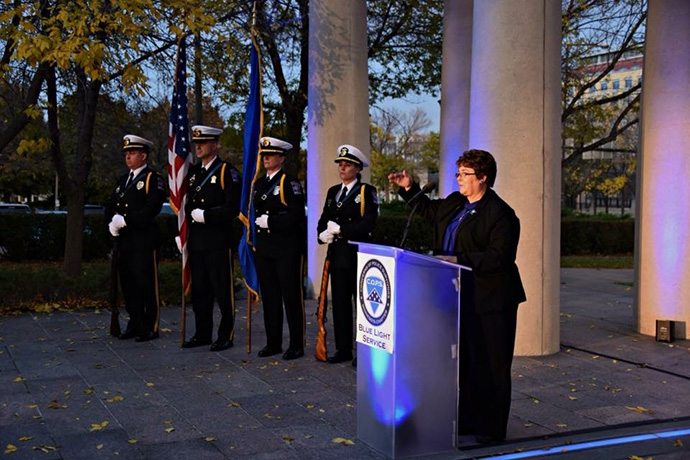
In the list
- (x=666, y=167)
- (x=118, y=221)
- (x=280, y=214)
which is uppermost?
(x=666, y=167)

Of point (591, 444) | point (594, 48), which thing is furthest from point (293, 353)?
point (594, 48)

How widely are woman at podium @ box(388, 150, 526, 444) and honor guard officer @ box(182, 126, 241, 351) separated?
3540 mm

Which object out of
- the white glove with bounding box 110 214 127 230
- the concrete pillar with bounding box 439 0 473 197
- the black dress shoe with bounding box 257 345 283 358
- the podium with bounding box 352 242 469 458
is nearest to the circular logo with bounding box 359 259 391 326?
the podium with bounding box 352 242 469 458

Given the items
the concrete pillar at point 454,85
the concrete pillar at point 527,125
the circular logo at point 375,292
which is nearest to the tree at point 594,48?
the concrete pillar at point 454,85

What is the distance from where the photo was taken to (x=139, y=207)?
9.26 meters

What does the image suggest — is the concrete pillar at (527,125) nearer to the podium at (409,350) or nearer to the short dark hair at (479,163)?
the short dark hair at (479,163)

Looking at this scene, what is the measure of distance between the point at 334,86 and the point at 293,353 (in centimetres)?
544

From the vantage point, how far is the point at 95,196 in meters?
56.0

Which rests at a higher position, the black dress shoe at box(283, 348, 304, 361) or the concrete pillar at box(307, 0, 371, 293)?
the concrete pillar at box(307, 0, 371, 293)

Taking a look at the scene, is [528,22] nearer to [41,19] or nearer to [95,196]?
[41,19]

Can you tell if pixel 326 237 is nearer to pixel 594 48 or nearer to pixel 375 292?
pixel 375 292

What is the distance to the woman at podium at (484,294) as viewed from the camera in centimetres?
551

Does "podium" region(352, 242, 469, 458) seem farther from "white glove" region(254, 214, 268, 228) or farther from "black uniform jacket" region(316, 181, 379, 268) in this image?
"white glove" region(254, 214, 268, 228)

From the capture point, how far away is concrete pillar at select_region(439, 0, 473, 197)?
48.1ft
